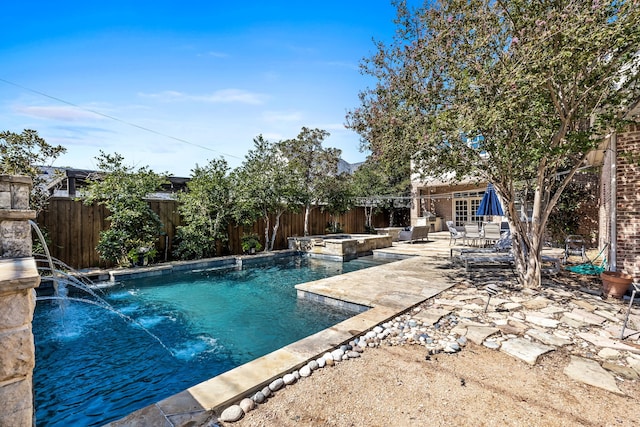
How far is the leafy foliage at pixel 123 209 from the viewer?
792 cm

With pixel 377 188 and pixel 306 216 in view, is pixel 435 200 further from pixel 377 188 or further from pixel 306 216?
pixel 306 216

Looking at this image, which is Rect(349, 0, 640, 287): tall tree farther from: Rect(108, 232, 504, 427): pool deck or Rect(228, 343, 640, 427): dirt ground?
Rect(228, 343, 640, 427): dirt ground

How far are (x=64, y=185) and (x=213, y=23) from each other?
704cm

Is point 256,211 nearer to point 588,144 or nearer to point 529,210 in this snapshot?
point 588,144

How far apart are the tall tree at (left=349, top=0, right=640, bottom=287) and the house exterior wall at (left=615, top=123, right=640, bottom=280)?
2.45 feet

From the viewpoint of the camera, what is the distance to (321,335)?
Answer: 3.54 metres

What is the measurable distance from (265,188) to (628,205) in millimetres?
9234

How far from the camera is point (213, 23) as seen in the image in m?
8.43

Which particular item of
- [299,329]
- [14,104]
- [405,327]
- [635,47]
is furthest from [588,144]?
[14,104]

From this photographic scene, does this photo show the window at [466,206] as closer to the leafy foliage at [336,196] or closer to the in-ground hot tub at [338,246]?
the leafy foliage at [336,196]

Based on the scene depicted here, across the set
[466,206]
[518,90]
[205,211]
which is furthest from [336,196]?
[518,90]

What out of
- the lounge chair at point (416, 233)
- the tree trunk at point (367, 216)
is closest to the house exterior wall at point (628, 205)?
the lounge chair at point (416, 233)

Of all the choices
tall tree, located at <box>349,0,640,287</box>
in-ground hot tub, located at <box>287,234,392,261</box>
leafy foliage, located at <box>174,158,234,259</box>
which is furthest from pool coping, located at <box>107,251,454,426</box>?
leafy foliage, located at <box>174,158,234,259</box>

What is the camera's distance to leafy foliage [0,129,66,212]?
21.6ft
